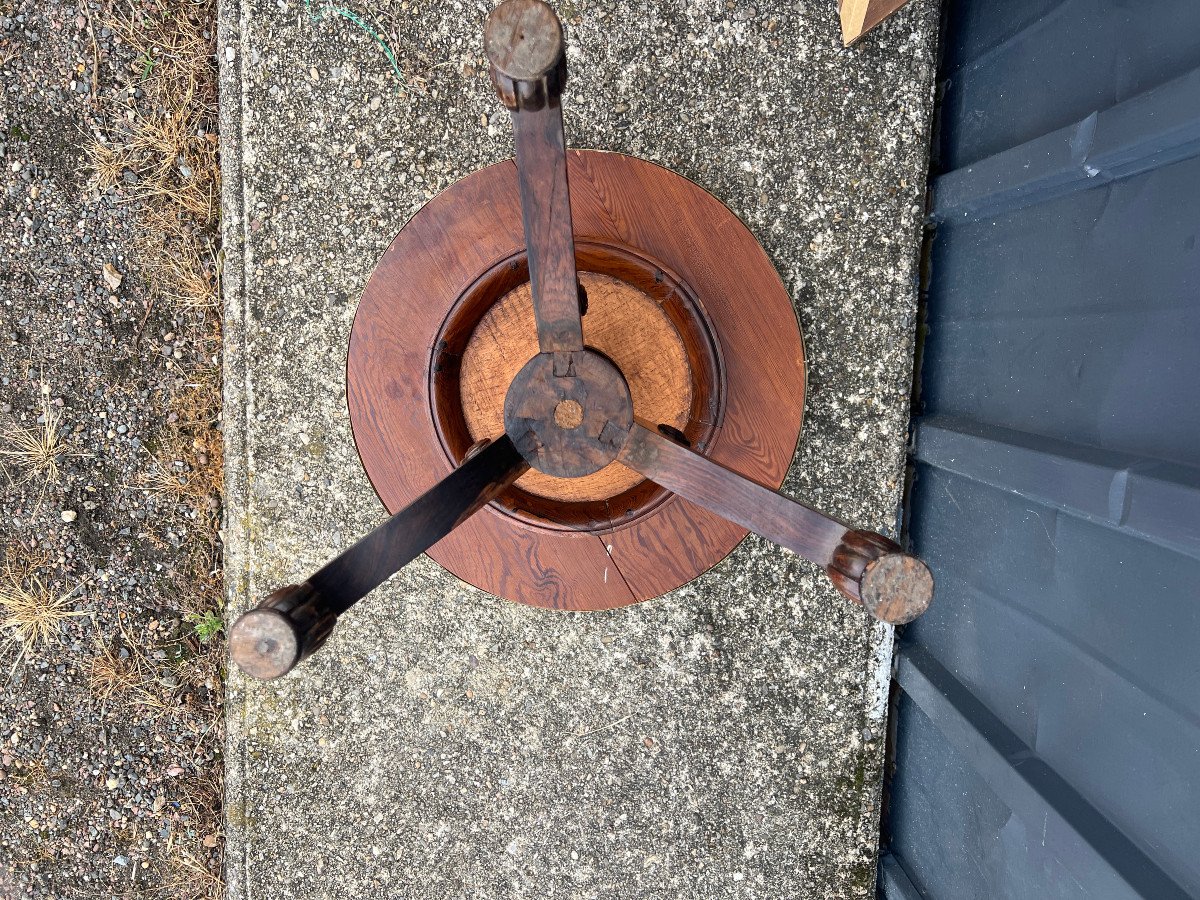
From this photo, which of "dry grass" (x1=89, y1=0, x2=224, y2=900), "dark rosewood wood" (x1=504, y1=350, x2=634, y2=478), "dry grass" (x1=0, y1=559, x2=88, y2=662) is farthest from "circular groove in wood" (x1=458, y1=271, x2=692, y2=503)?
"dry grass" (x1=0, y1=559, x2=88, y2=662)

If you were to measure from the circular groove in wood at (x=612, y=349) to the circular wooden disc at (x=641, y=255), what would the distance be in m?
0.10

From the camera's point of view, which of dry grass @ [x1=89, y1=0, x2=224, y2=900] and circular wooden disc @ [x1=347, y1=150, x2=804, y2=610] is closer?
circular wooden disc @ [x1=347, y1=150, x2=804, y2=610]

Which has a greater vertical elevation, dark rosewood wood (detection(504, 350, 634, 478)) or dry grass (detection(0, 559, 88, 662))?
dark rosewood wood (detection(504, 350, 634, 478))

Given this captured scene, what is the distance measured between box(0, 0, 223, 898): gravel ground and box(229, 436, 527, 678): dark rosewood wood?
177 cm

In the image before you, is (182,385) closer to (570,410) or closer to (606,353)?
(606,353)

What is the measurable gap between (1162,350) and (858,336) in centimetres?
84

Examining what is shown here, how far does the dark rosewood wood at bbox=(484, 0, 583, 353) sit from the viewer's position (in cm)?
80

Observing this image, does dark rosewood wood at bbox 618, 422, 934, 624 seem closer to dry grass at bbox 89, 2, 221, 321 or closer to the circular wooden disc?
the circular wooden disc

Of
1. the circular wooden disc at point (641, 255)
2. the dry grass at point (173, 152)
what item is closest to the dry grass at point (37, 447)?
the dry grass at point (173, 152)

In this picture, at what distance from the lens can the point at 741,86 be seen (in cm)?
195

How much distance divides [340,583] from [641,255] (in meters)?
1.03

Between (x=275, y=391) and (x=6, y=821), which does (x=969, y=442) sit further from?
(x=6, y=821)

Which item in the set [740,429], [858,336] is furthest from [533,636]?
[858,336]

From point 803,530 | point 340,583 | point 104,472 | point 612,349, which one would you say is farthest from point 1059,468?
point 104,472
